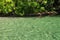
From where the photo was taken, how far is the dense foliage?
10375 mm

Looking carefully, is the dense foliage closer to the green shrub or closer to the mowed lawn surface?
the green shrub

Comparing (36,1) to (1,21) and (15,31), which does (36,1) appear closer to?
(1,21)

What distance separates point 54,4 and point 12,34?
16.6 feet

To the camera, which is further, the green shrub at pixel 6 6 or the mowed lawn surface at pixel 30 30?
the green shrub at pixel 6 6

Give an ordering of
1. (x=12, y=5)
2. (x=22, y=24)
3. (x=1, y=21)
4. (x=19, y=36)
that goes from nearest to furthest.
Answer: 1. (x=19, y=36)
2. (x=22, y=24)
3. (x=1, y=21)
4. (x=12, y=5)

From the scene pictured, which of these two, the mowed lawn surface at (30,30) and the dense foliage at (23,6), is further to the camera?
the dense foliage at (23,6)

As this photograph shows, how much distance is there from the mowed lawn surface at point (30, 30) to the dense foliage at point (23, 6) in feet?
4.98

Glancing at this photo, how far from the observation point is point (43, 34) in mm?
6820

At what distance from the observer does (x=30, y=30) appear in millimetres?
7422

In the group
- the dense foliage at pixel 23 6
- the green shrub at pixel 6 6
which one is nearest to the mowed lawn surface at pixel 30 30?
the green shrub at pixel 6 6

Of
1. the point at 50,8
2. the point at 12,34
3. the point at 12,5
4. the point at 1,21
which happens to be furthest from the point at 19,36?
the point at 50,8

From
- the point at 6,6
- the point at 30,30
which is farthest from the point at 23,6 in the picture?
the point at 30,30

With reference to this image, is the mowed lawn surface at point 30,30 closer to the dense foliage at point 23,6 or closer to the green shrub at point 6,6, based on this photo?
the green shrub at point 6,6

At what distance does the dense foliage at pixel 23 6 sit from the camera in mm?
10375
